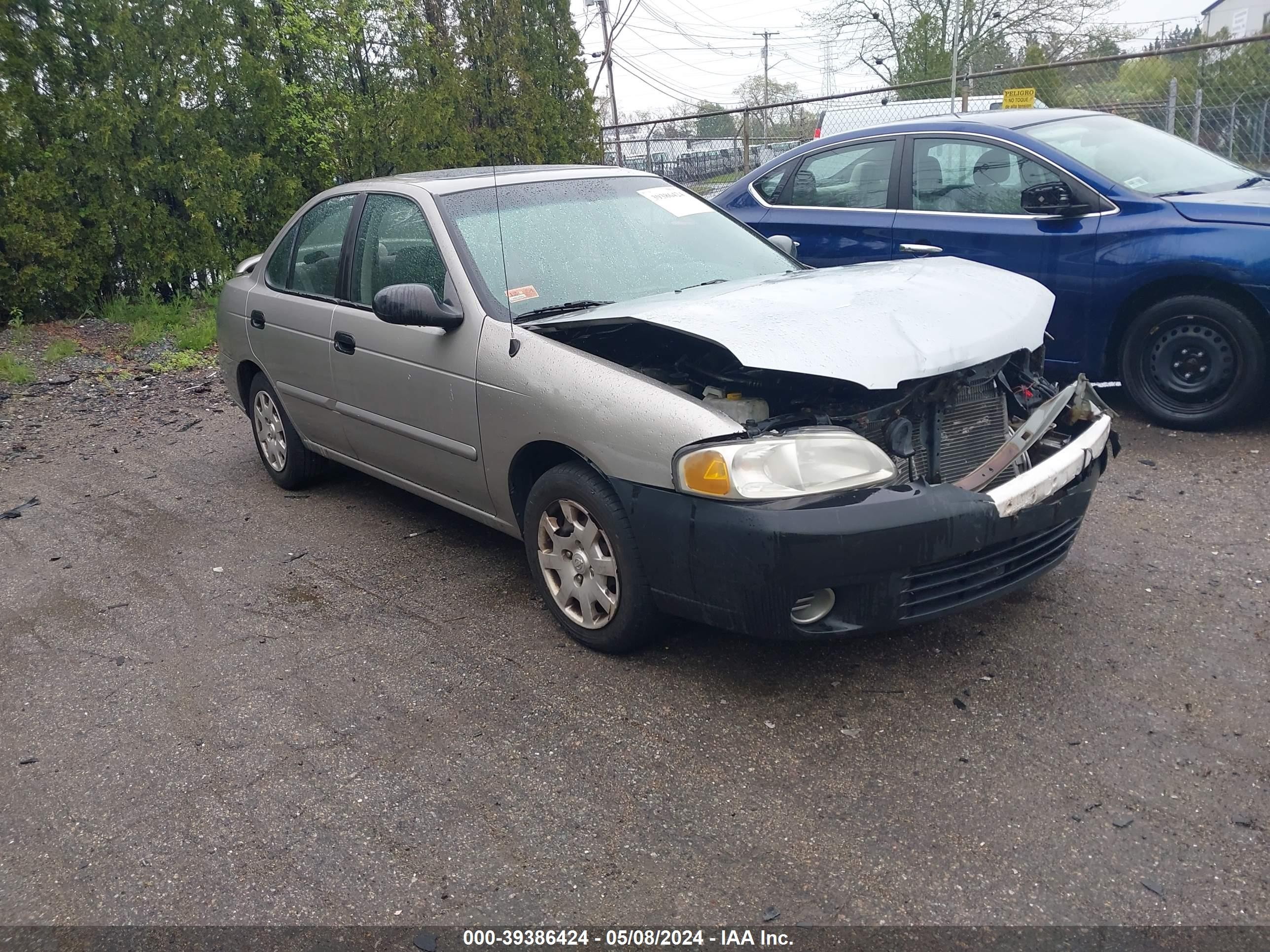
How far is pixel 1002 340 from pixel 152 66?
9066 millimetres

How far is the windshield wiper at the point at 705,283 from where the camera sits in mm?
4219

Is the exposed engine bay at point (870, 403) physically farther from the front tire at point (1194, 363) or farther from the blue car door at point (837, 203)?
the blue car door at point (837, 203)

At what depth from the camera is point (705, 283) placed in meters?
4.36

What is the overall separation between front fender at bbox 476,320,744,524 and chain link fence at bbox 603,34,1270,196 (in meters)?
3.40

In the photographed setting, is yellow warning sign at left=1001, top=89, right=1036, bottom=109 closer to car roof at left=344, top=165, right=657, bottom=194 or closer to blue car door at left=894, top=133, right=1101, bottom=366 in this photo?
blue car door at left=894, top=133, right=1101, bottom=366

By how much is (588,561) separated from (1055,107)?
12.1 metres

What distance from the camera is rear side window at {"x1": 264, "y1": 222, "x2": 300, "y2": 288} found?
18.1ft

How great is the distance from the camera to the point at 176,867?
108 inches

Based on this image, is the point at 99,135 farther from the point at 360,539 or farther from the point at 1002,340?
the point at 1002,340

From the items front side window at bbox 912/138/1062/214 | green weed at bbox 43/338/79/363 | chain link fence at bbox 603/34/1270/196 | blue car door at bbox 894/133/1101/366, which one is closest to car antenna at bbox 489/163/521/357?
blue car door at bbox 894/133/1101/366

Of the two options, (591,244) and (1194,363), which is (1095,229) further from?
(591,244)

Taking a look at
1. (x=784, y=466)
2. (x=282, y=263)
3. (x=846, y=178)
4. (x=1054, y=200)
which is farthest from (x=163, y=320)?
(x=784, y=466)

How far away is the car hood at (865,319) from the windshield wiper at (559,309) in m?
0.09

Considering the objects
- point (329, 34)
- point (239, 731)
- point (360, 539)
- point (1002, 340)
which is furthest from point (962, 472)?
point (329, 34)
